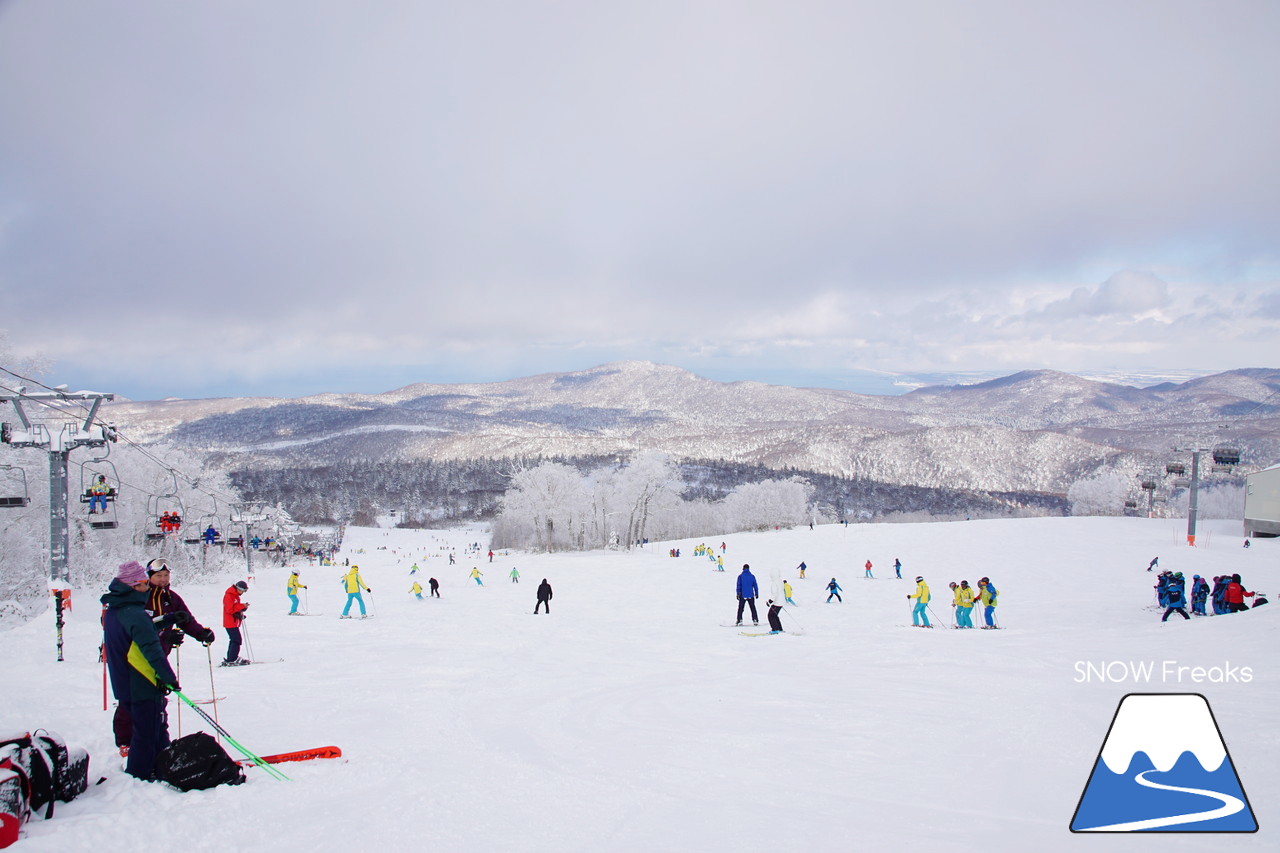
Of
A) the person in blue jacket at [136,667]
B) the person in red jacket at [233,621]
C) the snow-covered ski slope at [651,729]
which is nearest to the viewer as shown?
the snow-covered ski slope at [651,729]

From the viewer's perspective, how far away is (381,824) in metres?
4.54

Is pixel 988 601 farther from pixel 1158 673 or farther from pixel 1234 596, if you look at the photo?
pixel 1158 673

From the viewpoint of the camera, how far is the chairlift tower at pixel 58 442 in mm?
14203

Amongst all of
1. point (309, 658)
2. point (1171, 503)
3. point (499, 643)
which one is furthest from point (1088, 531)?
point (1171, 503)

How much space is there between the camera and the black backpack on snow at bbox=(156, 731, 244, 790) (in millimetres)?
4906

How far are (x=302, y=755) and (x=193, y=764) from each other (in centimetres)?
92

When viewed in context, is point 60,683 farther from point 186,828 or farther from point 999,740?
point 999,740

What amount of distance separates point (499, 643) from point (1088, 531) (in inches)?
1581

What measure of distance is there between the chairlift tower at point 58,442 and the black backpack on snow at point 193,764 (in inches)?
488

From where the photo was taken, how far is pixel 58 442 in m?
14.7

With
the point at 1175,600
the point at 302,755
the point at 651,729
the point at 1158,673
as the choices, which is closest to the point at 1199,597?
the point at 1175,600

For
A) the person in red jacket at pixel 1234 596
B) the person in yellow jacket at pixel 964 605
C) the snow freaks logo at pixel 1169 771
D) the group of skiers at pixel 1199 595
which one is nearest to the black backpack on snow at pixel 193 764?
the snow freaks logo at pixel 1169 771

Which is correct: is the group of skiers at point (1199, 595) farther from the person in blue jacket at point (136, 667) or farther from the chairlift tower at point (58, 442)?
the chairlift tower at point (58, 442)

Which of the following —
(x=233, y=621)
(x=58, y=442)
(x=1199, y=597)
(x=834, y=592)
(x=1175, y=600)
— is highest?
(x=58, y=442)
